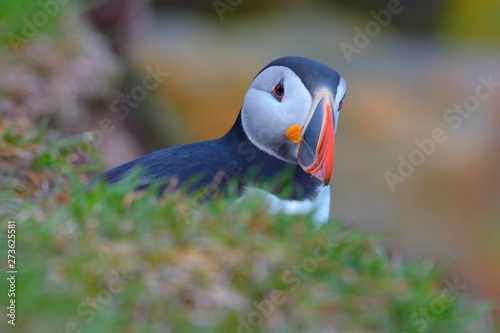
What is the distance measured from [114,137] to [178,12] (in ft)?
14.6

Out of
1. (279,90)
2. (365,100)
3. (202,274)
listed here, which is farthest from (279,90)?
(365,100)

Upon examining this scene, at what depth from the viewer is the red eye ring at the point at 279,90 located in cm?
348

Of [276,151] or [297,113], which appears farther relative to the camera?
[276,151]

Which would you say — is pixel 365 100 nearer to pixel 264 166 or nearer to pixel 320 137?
pixel 264 166

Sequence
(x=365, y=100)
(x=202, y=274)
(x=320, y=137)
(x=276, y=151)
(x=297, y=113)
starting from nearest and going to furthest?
(x=202, y=274) → (x=320, y=137) → (x=297, y=113) → (x=276, y=151) → (x=365, y=100)

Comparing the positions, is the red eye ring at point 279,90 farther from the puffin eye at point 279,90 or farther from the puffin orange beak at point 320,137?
the puffin orange beak at point 320,137

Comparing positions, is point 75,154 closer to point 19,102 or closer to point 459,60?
point 19,102

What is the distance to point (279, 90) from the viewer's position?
138 inches

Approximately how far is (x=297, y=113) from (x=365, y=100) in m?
4.80

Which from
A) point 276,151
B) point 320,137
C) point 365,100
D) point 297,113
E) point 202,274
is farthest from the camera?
point 365,100

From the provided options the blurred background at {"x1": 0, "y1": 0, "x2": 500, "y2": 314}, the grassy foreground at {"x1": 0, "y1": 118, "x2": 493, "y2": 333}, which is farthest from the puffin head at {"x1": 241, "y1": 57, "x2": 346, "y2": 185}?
the blurred background at {"x1": 0, "y1": 0, "x2": 500, "y2": 314}

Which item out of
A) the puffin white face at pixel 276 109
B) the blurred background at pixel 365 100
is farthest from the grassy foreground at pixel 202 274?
the blurred background at pixel 365 100

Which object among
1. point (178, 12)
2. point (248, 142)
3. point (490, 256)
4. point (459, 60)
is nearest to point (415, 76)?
point (459, 60)

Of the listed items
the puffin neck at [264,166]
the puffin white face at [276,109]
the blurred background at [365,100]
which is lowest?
the blurred background at [365,100]
